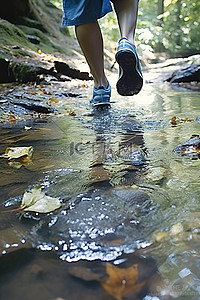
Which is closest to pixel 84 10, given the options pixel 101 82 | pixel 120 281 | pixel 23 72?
A: pixel 101 82

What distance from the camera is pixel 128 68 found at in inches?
96.0

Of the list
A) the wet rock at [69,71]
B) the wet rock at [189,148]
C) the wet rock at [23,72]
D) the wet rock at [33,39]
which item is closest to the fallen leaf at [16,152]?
the wet rock at [189,148]

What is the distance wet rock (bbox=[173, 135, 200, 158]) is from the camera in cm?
149

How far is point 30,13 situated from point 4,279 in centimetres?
963

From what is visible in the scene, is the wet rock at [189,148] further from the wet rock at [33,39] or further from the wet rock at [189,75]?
the wet rock at [33,39]

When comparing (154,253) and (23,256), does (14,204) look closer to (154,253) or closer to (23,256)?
(23,256)

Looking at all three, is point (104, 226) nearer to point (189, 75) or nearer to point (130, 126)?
point (130, 126)

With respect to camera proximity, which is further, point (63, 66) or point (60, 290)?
point (63, 66)

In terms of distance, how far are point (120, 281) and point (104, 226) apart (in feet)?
0.71

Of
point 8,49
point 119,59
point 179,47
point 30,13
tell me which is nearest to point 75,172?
point 119,59

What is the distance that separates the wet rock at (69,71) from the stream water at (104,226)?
472 cm

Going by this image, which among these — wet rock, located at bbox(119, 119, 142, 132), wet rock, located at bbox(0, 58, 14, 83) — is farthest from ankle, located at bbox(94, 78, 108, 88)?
wet rock, located at bbox(0, 58, 14, 83)

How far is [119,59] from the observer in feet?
7.64

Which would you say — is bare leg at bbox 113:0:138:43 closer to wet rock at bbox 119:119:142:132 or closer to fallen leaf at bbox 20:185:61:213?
wet rock at bbox 119:119:142:132
